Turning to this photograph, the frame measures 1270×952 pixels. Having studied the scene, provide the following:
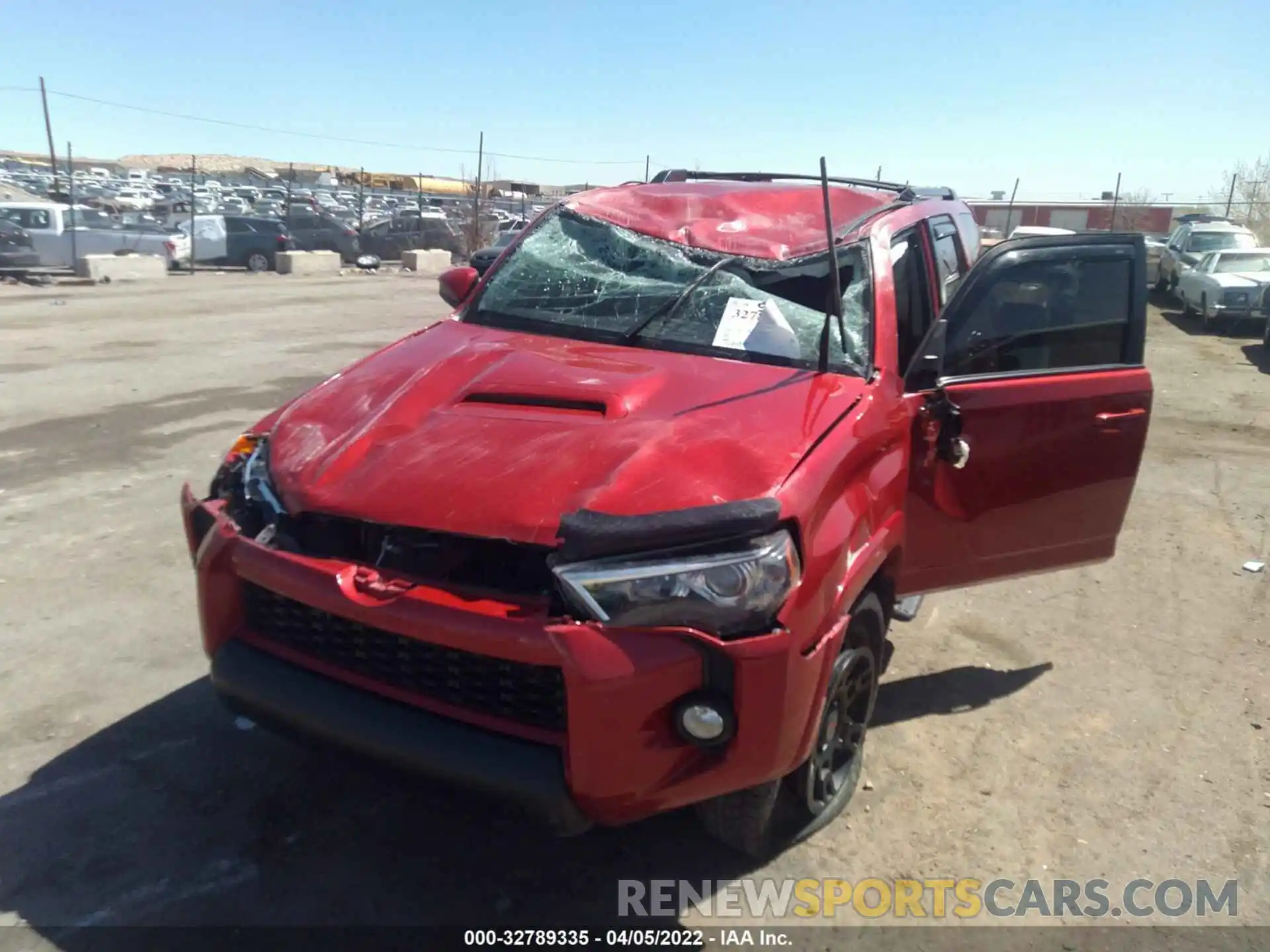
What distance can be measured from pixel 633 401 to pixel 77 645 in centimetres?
278

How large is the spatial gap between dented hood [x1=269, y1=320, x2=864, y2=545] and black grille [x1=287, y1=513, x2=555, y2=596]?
2.9 inches

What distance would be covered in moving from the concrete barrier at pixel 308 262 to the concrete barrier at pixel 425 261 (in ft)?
6.70

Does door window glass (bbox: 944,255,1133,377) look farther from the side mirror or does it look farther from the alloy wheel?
the side mirror

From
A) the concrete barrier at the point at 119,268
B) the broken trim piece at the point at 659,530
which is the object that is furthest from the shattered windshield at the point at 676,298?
the concrete barrier at the point at 119,268

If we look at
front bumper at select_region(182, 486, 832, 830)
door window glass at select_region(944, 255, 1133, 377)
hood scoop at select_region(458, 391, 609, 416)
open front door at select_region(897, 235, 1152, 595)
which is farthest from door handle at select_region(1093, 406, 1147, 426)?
hood scoop at select_region(458, 391, 609, 416)

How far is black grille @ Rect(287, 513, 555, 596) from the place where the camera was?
2566mm

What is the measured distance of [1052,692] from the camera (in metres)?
4.25

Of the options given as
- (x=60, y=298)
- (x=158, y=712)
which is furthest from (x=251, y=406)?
(x=60, y=298)

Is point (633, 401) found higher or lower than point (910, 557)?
higher

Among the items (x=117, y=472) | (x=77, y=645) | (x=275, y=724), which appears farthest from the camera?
(x=117, y=472)

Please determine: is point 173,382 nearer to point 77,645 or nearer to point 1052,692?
point 77,645

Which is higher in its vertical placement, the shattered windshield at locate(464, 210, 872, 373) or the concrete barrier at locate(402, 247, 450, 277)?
the shattered windshield at locate(464, 210, 872, 373)

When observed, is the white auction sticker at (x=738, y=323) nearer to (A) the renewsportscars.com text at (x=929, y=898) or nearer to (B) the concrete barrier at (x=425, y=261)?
(A) the renewsportscars.com text at (x=929, y=898)

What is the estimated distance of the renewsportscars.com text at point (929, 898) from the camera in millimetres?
2885
